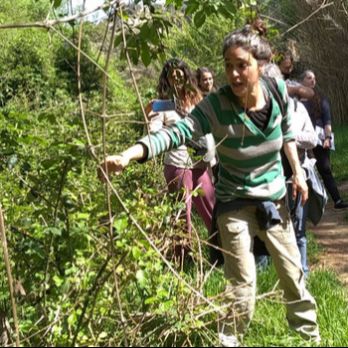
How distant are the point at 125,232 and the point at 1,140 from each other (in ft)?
3.82

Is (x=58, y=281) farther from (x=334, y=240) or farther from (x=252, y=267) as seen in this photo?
(x=334, y=240)

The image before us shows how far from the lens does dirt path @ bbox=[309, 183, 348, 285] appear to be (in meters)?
5.94

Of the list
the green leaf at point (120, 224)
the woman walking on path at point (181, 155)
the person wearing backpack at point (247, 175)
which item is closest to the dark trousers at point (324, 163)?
the woman walking on path at point (181, 155)

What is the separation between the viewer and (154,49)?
3.59 m

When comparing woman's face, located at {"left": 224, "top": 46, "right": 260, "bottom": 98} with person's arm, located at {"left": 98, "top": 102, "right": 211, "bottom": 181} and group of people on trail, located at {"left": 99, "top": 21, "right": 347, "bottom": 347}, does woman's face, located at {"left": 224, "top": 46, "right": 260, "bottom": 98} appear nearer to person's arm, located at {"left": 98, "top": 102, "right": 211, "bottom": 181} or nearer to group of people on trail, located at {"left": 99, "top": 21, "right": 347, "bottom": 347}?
group of people on trail, located at {"left": 99, "top": 21, "right": 347, "bottom": 347}

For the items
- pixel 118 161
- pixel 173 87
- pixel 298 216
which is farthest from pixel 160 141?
pixel 298 216

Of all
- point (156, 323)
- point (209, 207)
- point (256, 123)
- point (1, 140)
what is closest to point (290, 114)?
point (256, 123)

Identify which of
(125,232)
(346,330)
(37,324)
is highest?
(125,232)

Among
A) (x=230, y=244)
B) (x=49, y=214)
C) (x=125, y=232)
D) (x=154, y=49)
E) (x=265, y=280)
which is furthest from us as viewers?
(x=265, y=280)

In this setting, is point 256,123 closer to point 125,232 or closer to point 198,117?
point 198,117

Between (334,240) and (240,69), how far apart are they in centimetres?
429

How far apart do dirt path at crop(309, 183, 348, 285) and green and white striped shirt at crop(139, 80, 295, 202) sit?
92.1 inches

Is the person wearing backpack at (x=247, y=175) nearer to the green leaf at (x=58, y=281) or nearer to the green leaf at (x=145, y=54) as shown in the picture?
the green leaf at (x=145, y=54)

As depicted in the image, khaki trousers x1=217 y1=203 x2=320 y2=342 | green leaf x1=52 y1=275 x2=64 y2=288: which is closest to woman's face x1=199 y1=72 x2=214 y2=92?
khaki trousers x1=217 y1=203 x2=320 y2=342
